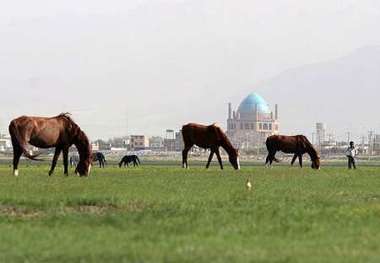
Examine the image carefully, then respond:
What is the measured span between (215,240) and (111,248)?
2084mm

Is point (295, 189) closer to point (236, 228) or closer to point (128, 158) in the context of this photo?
point (236, 228)

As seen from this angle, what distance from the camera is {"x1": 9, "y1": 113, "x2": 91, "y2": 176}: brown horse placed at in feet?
134

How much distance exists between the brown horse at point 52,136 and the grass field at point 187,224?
1022cm

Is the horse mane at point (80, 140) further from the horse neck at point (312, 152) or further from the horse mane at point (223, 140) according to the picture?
the horse neck at point (312, 152)

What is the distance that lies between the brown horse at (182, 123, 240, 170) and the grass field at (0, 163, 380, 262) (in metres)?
23.5

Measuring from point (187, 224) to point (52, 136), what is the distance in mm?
23481

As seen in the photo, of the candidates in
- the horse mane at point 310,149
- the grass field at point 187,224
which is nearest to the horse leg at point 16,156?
the grass field at point 187,224

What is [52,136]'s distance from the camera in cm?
4159

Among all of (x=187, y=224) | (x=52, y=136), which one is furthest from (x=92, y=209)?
(x=52, y=136)

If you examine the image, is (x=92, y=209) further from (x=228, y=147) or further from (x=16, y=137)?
(x=228, y=147)

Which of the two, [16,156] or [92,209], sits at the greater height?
[16,156]

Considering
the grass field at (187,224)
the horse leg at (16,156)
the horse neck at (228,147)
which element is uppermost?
the horse neck at (228,147)

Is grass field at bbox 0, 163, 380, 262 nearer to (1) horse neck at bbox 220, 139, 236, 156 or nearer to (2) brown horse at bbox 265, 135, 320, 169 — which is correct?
(1) horse neck at bbox 220, 139, 236, 156

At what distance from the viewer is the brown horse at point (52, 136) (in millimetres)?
40719
